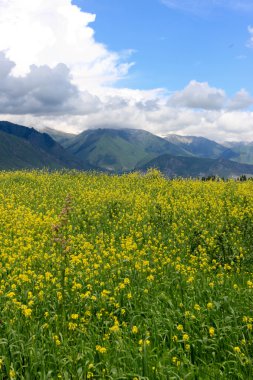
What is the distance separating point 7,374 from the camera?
6.17m

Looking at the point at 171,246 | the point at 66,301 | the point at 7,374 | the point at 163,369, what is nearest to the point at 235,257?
the point at 171,246

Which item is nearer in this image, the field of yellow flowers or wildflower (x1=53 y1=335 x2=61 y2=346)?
the field of yellow flowers

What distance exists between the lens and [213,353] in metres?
6.23

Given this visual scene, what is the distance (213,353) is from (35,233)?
1034 centimetres

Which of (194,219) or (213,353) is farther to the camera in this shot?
(194,219)

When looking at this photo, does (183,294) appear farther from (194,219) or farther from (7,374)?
(194,219)

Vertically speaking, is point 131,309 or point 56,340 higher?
point 131,309

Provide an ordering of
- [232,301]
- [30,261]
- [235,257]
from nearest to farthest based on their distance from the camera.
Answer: [232,301]
[30,261]
[235,257]

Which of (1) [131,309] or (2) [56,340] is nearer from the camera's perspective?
(2) [56,340]

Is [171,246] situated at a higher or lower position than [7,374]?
higher

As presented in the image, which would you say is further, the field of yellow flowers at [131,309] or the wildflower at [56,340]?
the wildflower at [56,340]

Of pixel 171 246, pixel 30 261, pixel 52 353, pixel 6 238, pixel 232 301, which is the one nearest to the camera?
pixel 52 353

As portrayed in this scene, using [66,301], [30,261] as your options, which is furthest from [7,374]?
[30,261]

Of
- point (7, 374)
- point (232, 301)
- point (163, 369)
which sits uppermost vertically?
point (232, 301)
